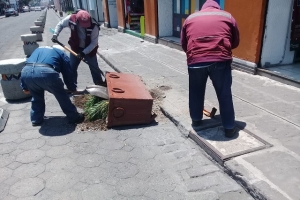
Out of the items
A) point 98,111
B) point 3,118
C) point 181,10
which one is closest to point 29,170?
point 98,111

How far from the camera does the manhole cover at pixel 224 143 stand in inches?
118

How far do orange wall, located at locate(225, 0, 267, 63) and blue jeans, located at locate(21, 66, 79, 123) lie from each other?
12.6 ft

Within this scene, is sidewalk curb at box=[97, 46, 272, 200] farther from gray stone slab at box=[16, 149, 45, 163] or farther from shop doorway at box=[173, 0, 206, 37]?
shop doorway at box=[173, 0, 206, 37]

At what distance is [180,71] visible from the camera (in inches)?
257

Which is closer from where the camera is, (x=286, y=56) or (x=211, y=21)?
(x=211, y=21)

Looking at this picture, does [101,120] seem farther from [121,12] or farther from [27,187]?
[121,12]

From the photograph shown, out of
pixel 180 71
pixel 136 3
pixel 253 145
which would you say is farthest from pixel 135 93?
pixel 136 3

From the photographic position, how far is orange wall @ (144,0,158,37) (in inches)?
401

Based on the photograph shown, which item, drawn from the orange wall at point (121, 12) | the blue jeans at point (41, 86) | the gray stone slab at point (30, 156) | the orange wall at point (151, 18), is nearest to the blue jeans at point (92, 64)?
the blue jeans at point (41, 86)

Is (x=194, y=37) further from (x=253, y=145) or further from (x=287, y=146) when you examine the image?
(x=287, y=146)

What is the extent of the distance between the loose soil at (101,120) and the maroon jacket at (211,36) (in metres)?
1.44

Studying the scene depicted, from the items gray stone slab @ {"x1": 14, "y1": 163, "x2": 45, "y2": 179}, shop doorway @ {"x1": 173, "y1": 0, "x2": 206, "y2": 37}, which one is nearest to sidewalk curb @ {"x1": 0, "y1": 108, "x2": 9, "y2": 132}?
gray stone slab @ {"x1": 14, "y1": 163, "x2": 45, "y2": 179}

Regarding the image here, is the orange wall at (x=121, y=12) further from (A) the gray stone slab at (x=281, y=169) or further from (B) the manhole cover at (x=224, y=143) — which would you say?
(A) the gray stone slab at (x=281, y=169)

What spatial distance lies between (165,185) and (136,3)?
1290cm
